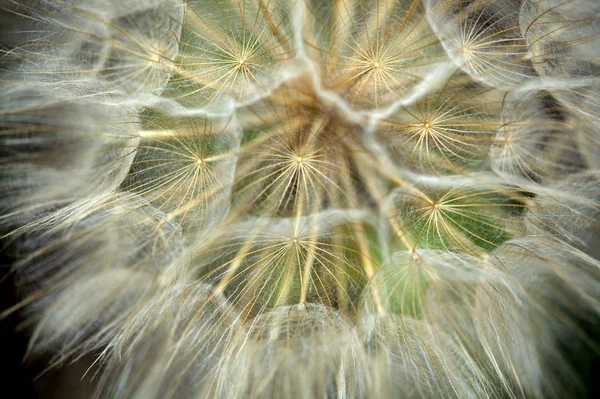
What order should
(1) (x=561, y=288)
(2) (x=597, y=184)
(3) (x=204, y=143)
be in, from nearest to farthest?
(3) (x=204, y=143) < (2) (x=597, y=184) < (1) (x=561, y=288)

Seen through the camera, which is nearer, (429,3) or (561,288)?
(429,3)

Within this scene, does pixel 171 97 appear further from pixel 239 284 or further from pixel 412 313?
pixel 412 313

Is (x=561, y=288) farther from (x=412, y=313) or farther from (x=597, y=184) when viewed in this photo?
(x=412, y=313)

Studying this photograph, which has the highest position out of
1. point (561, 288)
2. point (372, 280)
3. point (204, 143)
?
point (204, 143)

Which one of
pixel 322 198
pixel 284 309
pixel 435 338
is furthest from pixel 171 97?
pixel 435 338

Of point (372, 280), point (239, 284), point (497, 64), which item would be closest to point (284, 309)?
point (239, 284)

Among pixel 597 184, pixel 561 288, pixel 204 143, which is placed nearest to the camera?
pixel 204 143

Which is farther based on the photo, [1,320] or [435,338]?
[1,320]

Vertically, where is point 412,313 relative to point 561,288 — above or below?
below

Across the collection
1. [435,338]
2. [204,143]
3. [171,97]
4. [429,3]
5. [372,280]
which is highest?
[429,3]
